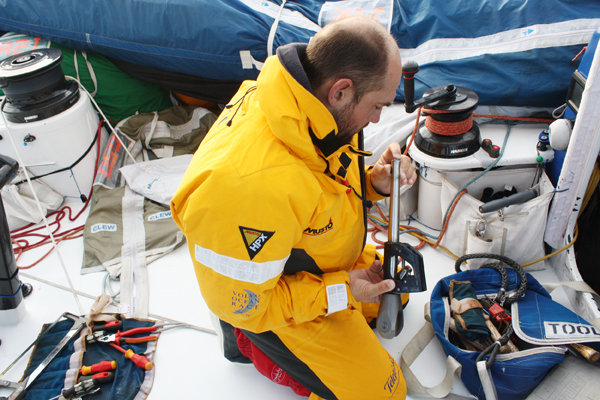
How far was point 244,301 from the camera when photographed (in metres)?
1.30

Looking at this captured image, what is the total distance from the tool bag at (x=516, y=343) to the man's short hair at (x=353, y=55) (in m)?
1.01

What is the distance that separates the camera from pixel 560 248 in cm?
205

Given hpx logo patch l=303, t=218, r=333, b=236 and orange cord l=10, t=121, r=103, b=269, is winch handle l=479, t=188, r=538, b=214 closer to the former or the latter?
hpx logo patch l=303, t=218, r=333, b=236

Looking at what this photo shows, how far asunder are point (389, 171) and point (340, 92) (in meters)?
0.58

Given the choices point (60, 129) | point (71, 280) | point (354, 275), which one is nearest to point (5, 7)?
point (60, 129)

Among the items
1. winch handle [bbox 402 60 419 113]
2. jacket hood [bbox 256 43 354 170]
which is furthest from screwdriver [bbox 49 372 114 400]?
winch handle [bbox 402 60 419 113]

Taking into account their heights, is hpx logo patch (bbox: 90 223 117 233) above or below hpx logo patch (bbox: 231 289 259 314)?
below

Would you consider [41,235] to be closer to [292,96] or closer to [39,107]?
[39,107]

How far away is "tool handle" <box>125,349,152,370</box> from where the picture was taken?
1855 millimetres

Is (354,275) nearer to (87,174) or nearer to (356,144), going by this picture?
(356,144)

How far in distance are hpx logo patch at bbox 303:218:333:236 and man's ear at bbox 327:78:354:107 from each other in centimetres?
37

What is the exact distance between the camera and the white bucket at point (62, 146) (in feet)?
8.65

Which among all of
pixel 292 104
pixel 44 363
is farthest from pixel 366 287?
pixel 44 363

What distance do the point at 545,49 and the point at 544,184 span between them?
71 centimetres
